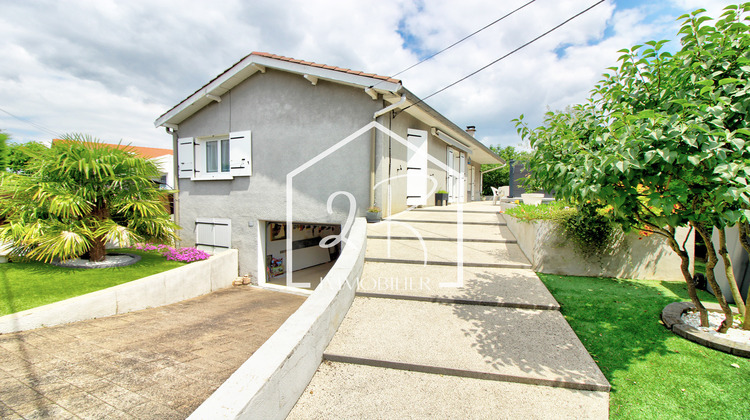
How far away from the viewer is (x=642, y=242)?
165 inches

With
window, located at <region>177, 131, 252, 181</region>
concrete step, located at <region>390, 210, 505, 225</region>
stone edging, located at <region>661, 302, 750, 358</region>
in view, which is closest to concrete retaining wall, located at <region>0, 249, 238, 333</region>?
window, located at <region>177, 131, 252, 181</region>

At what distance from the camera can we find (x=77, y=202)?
5379 millimetres

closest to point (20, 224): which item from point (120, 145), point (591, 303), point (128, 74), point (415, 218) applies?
point (120, 145)

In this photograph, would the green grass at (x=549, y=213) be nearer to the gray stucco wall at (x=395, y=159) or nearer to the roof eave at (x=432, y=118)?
the gray stucco wall at (x=395, y=159)

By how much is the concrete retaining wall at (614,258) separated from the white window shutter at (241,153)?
7.02 metres

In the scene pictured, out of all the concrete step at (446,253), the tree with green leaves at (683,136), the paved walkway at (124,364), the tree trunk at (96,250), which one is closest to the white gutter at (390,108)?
the concrete step at (446,253)

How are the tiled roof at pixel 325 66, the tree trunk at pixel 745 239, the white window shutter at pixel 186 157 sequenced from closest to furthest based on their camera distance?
the tree trunk at pixel 745 239 → the tiled roof at pixel 325 66 → the white window shutter at pixel 186 157

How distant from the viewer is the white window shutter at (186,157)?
8.75 metres

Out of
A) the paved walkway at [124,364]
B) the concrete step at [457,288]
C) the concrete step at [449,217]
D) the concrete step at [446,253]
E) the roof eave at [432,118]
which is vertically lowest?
the paved walkway at [124,364]

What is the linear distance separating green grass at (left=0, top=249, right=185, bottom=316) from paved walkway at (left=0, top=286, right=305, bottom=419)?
70cm

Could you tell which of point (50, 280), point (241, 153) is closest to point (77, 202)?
point (50, 280)

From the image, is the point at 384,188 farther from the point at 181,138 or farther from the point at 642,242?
the point at 181,138

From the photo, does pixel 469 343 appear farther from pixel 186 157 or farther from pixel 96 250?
pixel 186 157

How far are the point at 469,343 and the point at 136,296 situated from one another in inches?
215
